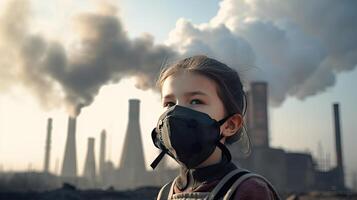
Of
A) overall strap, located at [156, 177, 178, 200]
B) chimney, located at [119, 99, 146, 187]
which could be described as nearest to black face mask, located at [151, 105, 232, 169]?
overall strap, located at [156, 177, 178, 200]

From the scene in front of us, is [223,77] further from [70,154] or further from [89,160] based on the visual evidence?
[89,160]

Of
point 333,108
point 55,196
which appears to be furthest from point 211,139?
point 333,108

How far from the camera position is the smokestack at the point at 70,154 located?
48562mm

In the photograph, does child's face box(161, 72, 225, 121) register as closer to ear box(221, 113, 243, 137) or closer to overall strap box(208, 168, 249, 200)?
ear box(221, 113, 243, 137)

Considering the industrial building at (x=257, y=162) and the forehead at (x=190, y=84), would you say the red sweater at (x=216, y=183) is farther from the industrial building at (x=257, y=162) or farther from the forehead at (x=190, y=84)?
the industrial building at (x=257, y=162)

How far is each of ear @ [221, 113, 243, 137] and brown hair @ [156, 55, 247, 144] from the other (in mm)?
21

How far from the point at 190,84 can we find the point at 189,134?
184mm

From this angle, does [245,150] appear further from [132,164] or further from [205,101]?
[132,164]

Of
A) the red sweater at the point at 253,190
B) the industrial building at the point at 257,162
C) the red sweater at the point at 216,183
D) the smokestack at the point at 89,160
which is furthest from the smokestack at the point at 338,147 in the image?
the red sweater at the point at 253,190

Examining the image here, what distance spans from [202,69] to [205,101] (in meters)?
0.12

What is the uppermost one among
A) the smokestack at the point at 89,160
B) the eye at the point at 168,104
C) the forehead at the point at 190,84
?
the forehead at the point at 190,84

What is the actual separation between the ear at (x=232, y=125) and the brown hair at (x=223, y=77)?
0.8 inches

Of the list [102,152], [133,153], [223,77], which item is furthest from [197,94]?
[102,152]

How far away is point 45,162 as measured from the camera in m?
49.0
